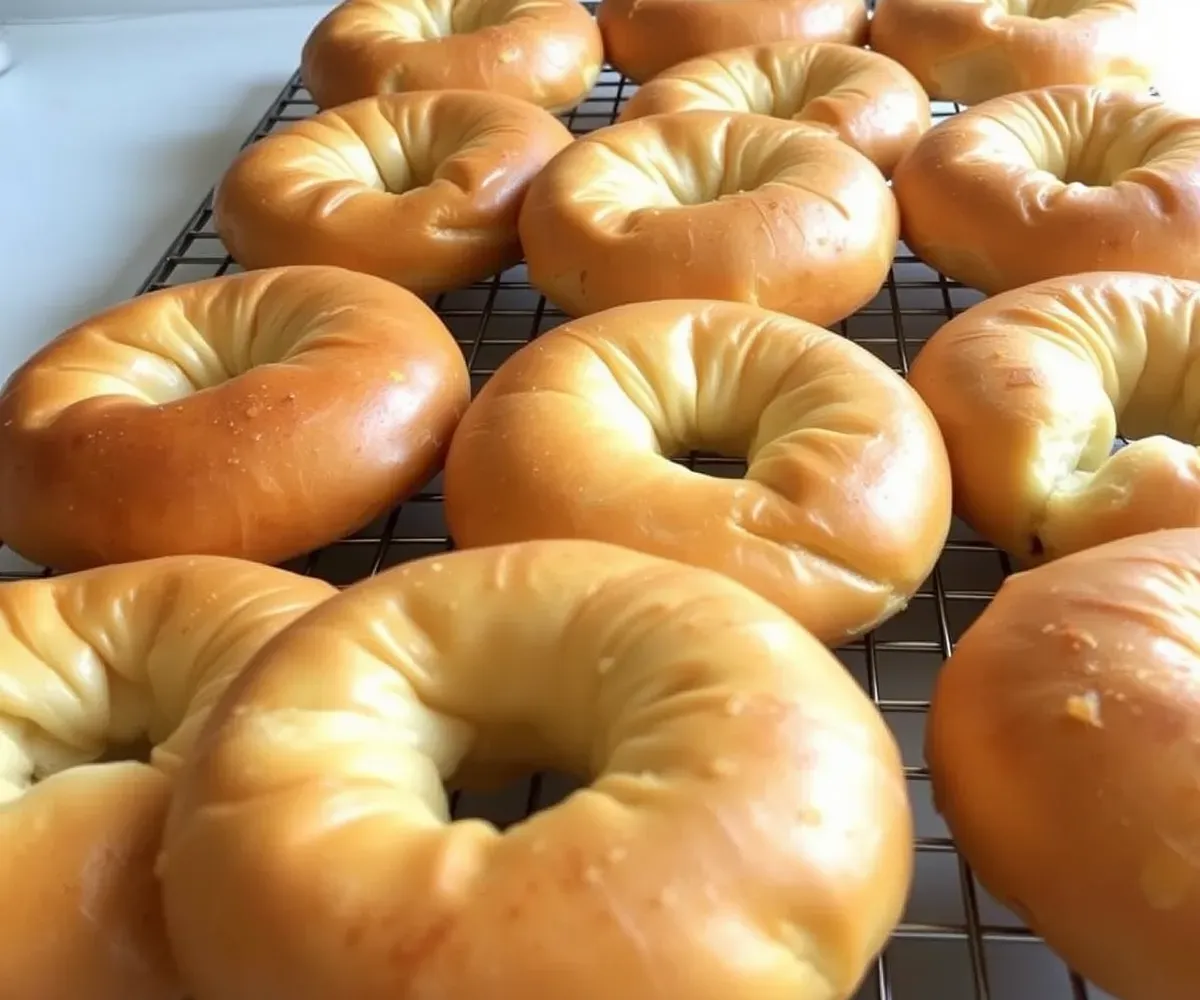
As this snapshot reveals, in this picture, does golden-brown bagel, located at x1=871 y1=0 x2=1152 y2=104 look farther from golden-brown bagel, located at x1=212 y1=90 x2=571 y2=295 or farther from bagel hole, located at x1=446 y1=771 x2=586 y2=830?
bagel hole, located at x1=446 y1=771 x2=586 y2=830

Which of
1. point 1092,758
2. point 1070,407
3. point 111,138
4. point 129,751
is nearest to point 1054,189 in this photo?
point 1070,407

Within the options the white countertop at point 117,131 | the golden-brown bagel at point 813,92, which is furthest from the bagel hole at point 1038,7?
the golden-brown bagel at point 813,92

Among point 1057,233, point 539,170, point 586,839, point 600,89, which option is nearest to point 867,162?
point 1057,233

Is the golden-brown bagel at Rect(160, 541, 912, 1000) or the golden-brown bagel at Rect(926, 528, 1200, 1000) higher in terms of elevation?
the golden-brown bagel at Rect(160, 541, 912, 1000)

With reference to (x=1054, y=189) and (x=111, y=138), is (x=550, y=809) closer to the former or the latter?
(x=1054, y=189)

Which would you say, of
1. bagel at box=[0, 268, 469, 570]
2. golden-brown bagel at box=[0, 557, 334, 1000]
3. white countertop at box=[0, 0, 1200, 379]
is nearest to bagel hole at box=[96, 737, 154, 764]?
golden-brown bagel at box=[0, 557, 334, 1000]

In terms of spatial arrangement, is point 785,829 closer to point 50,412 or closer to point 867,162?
point 50,412
